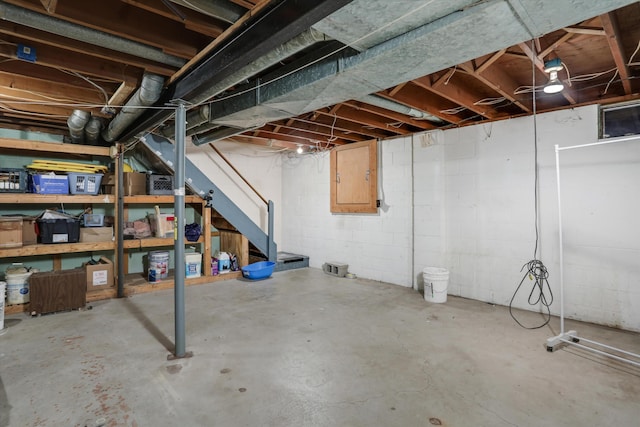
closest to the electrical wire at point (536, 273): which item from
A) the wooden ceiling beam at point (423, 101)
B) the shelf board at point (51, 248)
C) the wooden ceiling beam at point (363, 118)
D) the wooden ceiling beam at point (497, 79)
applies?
the wooden ceiling beam at point (497, 79)

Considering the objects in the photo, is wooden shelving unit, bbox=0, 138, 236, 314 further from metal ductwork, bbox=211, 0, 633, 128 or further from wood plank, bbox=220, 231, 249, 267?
metal ductwork, bbox=211, 0, 633, 128

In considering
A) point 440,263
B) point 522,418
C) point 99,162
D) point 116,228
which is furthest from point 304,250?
point 522,418

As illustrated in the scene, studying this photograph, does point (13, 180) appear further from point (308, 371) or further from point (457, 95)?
point (457, 95)

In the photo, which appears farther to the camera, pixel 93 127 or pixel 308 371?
pixel 93 127

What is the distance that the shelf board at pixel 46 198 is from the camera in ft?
11.3

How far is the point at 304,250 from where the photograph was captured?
624 cm

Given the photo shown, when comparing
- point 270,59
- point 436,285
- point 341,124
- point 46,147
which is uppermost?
point 341,124

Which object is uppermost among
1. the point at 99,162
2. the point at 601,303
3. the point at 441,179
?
the point at 99,162

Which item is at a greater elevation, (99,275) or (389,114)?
(389,114)

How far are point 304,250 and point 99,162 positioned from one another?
3659 millimetres

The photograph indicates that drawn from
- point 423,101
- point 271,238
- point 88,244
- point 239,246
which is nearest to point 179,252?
point 88,244

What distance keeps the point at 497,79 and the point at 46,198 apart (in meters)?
4.86

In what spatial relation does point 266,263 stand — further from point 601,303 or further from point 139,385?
point 601,303

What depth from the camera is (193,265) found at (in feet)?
15.5
